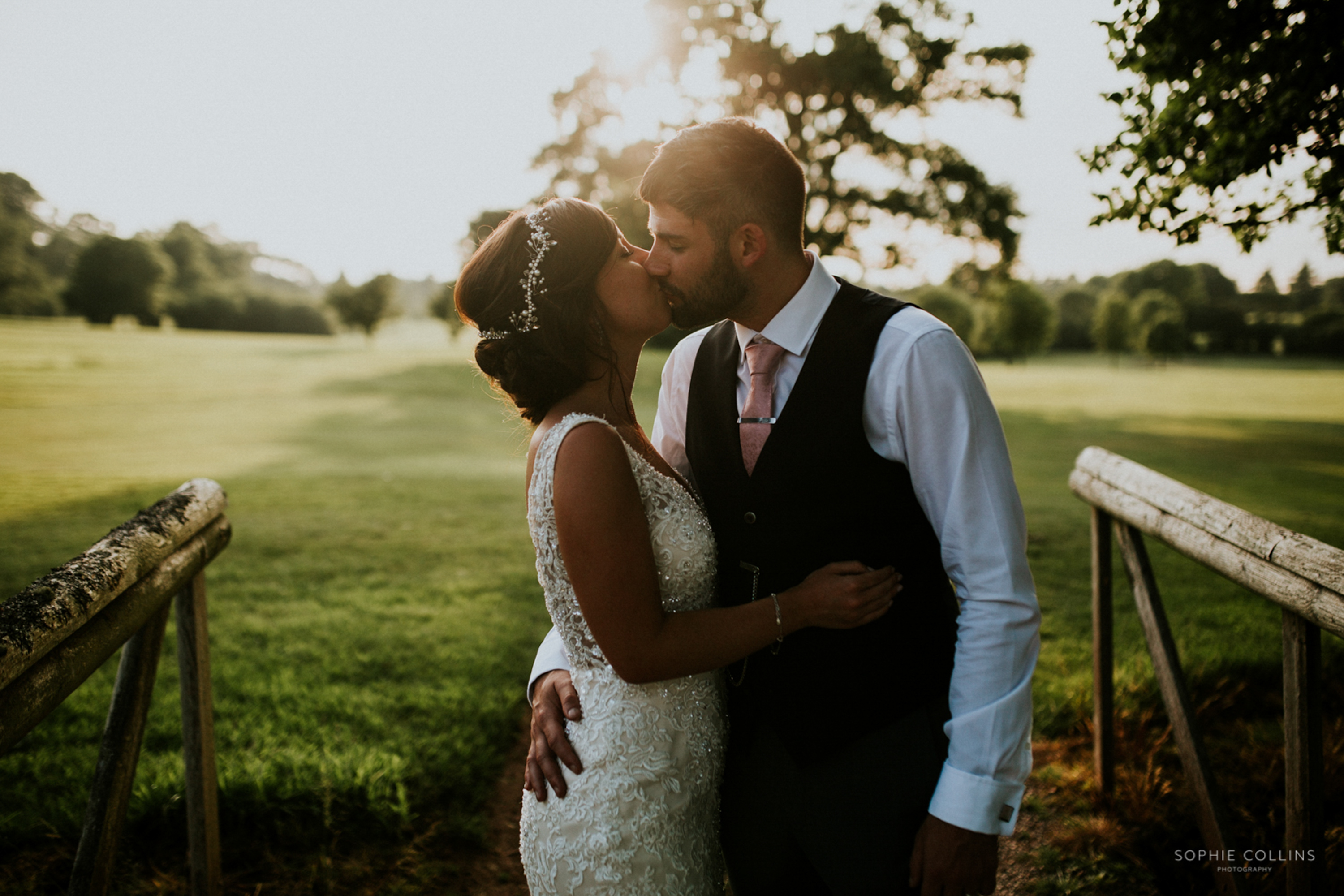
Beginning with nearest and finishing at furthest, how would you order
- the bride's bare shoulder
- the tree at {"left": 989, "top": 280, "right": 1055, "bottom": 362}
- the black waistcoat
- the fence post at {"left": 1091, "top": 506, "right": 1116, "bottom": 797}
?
1. the bride's bare shoulder
2. the black waistcoat
3. the fence post at {"left": 1091, "top": 506, "right": 1116, "bottom": 797}
4. the tree at {"left": 989, "top": 280, "right": 1055, "bottom": 362}

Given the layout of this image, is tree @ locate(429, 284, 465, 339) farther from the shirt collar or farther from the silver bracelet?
the silver bracelet

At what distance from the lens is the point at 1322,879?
7.32 feet

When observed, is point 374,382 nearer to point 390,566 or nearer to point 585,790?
point 390,566

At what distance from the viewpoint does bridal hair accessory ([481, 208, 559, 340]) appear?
7.11ft

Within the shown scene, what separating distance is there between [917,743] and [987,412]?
87 centimetres

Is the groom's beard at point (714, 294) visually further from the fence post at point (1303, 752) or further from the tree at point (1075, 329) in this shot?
the tree at point (1075, 329)

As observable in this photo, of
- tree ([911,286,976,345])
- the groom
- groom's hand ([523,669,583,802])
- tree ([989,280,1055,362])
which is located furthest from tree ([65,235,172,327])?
tree ([989,280,1055,362])

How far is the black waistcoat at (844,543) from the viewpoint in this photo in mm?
1974

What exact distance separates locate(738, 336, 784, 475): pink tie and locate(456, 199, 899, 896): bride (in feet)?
0.75

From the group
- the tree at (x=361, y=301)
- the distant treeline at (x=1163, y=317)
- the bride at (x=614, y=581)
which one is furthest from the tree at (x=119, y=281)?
the distant treeline at (x=1163, y=317)

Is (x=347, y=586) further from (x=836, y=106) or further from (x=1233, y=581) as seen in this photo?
(x=836, y=106)

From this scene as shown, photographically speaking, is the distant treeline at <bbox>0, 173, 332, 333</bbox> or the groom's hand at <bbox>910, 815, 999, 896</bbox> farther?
the distant treeline at <bbox>0, 173, 332, 333</bbox>

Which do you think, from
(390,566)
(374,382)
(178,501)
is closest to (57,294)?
(374,382)

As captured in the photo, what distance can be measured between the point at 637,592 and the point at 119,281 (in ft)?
112
